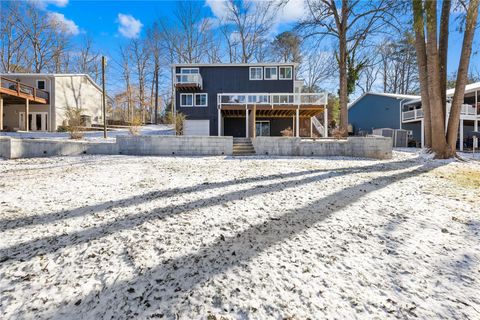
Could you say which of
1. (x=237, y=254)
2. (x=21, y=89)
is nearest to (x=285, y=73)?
(x=237, y=254)

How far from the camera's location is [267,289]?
1793mm

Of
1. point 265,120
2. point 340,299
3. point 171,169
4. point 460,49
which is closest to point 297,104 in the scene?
point 265,120

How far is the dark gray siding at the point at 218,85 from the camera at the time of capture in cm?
1906

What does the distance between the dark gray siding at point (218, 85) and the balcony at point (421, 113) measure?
38.9 ft

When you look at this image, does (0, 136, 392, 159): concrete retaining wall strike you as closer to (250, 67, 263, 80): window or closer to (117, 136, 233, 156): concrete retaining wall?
(117, 136, 233, 156): concrete retaining wall

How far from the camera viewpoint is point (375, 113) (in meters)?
24.2

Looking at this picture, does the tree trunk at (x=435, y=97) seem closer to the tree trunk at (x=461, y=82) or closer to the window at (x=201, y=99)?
the tree trunk at (x=461, y=82)

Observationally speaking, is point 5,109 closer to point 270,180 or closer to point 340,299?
point 270,180

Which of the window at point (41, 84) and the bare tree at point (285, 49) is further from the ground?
the bare tree at point (285, 49)

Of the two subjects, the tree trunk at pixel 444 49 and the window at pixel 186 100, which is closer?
the tree trunk at pixel 444 49

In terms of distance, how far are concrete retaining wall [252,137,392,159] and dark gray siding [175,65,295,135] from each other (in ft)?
29.5

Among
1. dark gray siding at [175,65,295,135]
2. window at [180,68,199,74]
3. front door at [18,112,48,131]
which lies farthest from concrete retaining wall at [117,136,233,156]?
front door at [18,112,48,131]

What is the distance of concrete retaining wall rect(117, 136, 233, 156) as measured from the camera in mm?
10391

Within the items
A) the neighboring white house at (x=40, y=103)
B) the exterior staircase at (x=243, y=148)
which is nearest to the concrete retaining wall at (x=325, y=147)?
the exterior staircase at (x=243, y=148)
